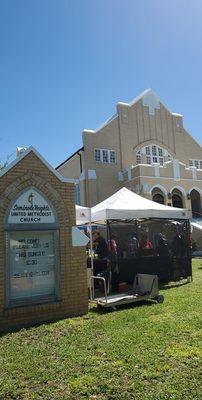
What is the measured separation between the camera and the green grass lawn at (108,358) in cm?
463

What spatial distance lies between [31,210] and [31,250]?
811mm

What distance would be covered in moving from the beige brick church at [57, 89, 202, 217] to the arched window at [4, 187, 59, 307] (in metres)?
22.3

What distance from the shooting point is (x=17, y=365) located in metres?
5.54

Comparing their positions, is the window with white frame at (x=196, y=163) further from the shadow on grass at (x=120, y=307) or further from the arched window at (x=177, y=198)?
the shadow on grass at (x=120, y=307)

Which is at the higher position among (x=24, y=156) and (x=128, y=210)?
(x=24, y=156)

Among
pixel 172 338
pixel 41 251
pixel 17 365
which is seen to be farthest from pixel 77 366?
pixel 41 251

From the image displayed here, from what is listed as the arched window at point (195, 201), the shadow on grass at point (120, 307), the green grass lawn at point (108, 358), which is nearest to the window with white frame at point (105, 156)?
the arched window at point (195, 201)

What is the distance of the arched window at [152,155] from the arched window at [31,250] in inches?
1058

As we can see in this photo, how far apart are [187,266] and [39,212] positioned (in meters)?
6.72

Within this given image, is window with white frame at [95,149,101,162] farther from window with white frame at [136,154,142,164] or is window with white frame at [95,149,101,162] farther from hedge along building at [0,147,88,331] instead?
hedge along building at [0,147,88,331]

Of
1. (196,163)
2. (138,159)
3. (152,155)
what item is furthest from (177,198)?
(196,163)

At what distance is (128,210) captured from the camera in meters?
11.7

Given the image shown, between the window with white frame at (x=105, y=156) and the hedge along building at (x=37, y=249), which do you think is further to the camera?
the window with white frame at (x=105, y=156)

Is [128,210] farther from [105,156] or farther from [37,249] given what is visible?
[105,156]
